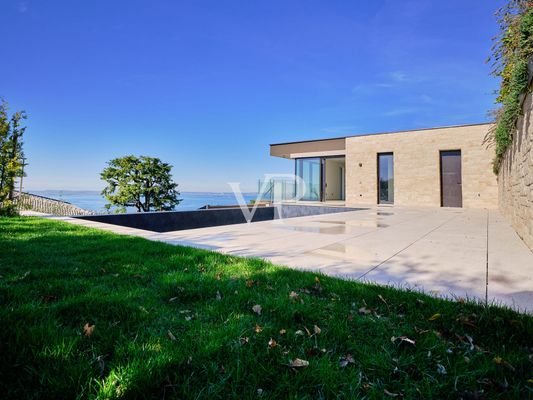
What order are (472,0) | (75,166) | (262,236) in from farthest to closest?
(75,166) → (472,0) → (262,236)

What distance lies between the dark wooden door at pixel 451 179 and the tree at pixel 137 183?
47.8 ft

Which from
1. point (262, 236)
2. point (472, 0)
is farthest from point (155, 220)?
point (472, 0)

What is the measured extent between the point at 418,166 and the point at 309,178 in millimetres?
6668

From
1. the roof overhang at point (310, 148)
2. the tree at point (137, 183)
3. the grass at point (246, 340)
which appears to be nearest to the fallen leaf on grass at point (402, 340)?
the grass at point (246, 340)

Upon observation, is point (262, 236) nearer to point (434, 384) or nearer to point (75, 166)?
point (434, 384)

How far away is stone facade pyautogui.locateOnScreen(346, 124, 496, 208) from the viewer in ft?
40.5

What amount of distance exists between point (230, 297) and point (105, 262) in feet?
5.38

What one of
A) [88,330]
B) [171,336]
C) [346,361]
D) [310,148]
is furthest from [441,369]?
[310,148]

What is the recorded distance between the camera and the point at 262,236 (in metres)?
4.91

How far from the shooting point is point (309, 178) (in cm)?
1839

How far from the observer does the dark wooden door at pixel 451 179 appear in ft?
42.9

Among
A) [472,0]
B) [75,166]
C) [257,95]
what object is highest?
[257,95]

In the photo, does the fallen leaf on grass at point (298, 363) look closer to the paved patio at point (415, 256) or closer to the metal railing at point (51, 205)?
→ the paved patio at point (415, 256)

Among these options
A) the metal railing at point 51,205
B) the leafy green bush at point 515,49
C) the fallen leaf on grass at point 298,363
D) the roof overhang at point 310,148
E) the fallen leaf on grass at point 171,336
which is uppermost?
the roof overhang at point 310,148
